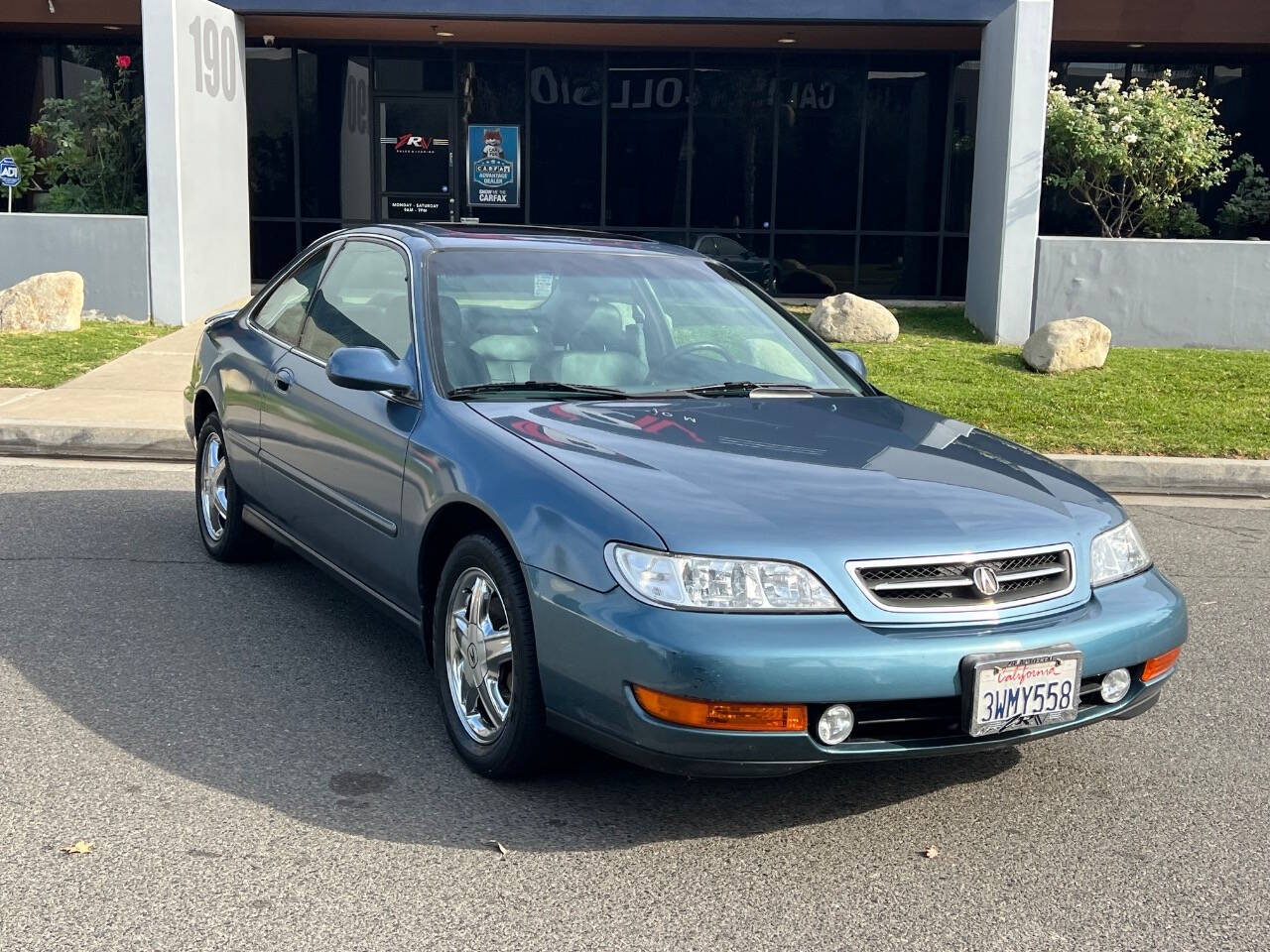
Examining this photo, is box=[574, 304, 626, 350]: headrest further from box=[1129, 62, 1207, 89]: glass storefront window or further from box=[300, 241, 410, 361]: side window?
box=[1129, 62, 1207, 89]: glass storefront window

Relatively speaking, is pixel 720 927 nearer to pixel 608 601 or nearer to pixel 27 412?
pixel 608 601

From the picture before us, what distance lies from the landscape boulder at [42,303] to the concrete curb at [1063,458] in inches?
178

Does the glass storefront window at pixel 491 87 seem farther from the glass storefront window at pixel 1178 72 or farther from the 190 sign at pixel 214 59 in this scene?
the glass storefront window at pixel 1178 72

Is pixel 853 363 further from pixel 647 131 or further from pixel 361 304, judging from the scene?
pixel 647 131

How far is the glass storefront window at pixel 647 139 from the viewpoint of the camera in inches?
741

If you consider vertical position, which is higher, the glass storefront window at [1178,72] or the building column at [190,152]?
the glass storefront window at [1178,72]

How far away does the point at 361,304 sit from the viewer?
539 centimetres

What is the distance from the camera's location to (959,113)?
18641 millimetres

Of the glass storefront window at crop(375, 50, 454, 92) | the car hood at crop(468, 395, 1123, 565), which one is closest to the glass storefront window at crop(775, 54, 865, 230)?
the glass storefront window at crop(375, 50, 454, 92)

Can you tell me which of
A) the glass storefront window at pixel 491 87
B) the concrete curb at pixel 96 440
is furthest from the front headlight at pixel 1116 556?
the glass storefront window at pixel 491 87

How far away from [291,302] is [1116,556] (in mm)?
3607

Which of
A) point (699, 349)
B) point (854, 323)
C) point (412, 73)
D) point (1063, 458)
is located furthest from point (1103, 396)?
point (412, 73)

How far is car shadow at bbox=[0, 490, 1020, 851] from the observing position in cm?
387

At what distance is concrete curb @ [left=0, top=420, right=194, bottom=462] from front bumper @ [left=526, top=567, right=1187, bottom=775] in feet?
21.6
